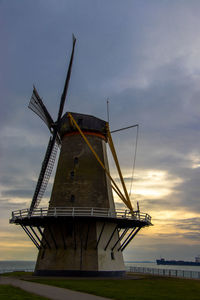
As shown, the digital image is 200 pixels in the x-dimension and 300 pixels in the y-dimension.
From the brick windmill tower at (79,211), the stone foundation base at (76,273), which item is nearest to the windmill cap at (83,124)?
the brick windmill tower at (79,211)

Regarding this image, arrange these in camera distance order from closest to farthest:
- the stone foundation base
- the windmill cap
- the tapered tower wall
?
1. the stone foundation base
2. the tapered tower wall
3. the windmill cap

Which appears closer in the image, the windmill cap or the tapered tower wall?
the tapered tower wall

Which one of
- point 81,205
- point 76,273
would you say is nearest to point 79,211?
point 81,205

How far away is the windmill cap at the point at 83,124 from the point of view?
27594mm

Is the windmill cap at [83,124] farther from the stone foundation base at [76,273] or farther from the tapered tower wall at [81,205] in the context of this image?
the stone foundation base at [76,273]

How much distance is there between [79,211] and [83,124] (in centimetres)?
811

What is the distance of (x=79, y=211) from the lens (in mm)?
24281

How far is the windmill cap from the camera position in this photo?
2759 cm

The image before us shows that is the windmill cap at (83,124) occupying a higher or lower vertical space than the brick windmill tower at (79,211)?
higher

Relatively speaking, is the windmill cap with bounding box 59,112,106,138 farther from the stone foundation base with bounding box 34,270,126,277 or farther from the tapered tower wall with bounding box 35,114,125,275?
the stone foundation base with bounding box 34,270,126,277

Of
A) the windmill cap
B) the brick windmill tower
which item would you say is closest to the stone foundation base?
the brick windmill tower

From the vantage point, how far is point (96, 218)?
22484mm

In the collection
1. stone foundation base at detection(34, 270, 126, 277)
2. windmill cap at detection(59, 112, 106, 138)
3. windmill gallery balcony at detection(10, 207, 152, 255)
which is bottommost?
stone foundation base at detection(34, 270, 126, 277)

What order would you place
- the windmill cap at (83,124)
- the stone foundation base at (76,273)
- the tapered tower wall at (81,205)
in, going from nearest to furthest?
the stone foundation base at (76,273), the tapered tower wall at (81,205), the windmill cap at (83,124)
